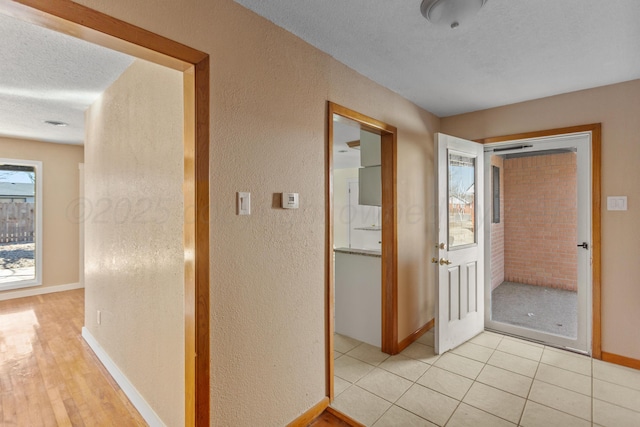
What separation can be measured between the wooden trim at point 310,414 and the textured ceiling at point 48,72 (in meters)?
2.72

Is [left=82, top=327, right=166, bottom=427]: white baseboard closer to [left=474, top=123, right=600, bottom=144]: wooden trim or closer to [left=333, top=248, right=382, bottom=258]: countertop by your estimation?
[left=333, top=248, right=382, bottom=258]: countertop

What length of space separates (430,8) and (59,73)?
108 inches

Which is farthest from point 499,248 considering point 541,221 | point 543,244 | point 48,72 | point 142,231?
point 48,72

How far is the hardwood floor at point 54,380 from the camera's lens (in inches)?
80.7

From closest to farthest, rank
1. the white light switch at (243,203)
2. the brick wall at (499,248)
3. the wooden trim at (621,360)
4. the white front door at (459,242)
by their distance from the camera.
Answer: the white light switch at (243,203) < the wooden trim at (621,360) < the white front door at (459,242) < the brick wall at (499,248)

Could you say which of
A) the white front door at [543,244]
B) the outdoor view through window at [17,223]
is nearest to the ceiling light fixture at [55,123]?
the outdoor view through window at [17,223]

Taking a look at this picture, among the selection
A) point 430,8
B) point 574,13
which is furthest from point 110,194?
point 574,13

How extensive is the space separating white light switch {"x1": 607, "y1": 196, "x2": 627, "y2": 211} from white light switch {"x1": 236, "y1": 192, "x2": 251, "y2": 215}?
3021 millimetres

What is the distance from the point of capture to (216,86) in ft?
4.95

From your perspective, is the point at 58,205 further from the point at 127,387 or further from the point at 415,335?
the point at 415,335

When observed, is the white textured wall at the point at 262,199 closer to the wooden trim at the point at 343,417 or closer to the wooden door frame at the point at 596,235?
the wooden trim at the point at 343,417

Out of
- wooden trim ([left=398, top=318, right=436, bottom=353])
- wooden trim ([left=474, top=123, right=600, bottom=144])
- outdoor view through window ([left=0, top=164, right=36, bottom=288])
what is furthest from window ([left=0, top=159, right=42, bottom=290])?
wooden trim ([left=474, top=123, right=600, bottom=144])

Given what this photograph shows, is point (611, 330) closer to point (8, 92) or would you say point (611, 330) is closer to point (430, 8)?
point (430, 8)

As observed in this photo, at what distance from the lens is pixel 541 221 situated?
442 centimetres
